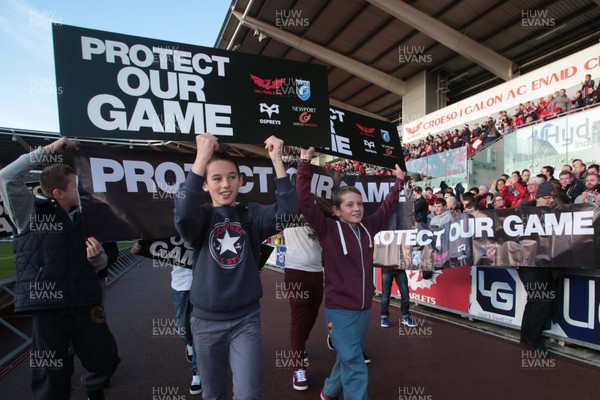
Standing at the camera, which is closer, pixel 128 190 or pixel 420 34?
pixel 128 190

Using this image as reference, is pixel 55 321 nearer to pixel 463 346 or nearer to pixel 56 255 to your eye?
pixel 56 255

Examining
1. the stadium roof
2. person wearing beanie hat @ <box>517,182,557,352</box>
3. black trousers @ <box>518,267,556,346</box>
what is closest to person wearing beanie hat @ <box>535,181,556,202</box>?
person wearing beanie hat @ <box>517,182,557,352</box>

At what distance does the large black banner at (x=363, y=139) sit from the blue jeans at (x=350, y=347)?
1558mm

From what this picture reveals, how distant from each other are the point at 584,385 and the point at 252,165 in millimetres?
4005

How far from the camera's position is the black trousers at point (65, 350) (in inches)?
92.4

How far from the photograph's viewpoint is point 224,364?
7.02 ft

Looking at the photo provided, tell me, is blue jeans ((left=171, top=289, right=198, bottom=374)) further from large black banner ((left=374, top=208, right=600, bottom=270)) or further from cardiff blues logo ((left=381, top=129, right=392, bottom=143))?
large black banner ((left=374, top=208, right=600, bottom=270))

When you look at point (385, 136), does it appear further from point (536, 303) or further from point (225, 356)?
point (225, 356)

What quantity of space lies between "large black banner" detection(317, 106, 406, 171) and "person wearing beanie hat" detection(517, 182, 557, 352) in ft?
7.16

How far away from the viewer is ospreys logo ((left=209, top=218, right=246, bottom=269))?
2.20m

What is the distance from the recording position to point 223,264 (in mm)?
2189

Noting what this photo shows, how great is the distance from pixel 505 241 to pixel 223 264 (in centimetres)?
422

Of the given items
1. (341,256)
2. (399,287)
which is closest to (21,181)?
(341,256)

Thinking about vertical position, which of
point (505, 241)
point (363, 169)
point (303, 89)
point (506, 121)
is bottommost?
point (505, 241)
